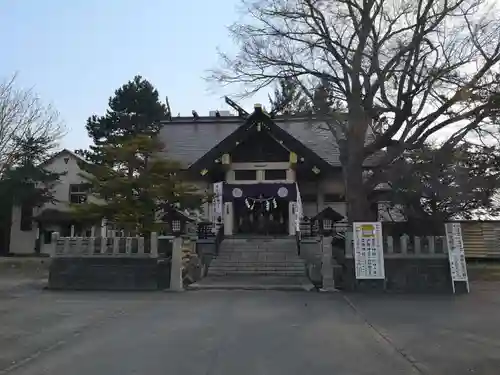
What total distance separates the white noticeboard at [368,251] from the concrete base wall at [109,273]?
5.79m

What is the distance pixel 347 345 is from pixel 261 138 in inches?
706

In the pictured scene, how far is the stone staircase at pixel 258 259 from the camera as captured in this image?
17969 mm

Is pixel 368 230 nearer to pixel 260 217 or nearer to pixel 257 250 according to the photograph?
pixel 257 250

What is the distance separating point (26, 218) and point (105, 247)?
20175mm

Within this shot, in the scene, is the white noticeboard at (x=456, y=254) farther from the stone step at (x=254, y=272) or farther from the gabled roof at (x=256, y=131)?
the gabled roof at (x=256, y=131)

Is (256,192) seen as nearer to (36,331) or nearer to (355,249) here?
(355,249)

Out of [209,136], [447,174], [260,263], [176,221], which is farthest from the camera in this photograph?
[209,136]

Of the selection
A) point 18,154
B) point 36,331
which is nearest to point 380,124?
point 36,331

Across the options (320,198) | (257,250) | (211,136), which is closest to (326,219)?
(320,198)

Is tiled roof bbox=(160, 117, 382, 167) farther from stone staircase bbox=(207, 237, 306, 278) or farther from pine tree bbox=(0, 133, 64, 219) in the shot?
pine tree bbox=(0, 133, 64, 219)

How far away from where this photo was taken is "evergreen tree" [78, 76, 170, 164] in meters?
37.8

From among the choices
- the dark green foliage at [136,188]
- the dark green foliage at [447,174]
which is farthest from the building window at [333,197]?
the dark green foliage at [136,188]

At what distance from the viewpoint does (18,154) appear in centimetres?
3008

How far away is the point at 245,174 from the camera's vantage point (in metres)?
24.3
